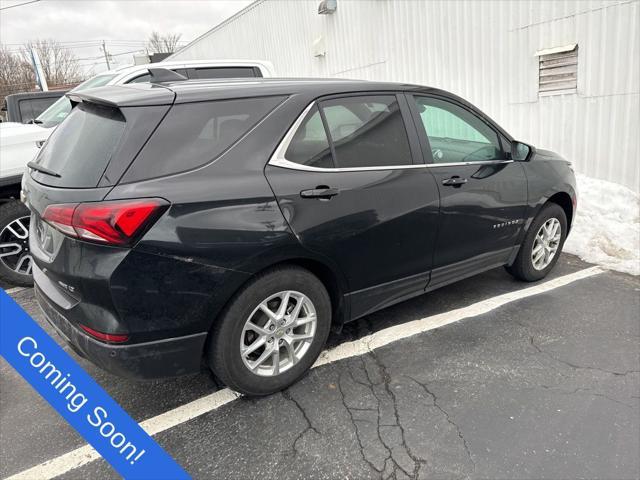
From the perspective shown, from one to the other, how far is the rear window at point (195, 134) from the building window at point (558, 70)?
A: 5.39 meters

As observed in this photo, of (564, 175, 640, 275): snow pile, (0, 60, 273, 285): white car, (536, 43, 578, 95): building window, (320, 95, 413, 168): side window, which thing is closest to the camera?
(320, 95, 413, 168): side window

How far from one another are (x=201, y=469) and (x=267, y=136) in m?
1.70

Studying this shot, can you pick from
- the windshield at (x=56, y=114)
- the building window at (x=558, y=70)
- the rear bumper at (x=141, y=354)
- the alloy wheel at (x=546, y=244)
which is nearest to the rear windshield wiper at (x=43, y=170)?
the rear bumper at (x=141, y=354)

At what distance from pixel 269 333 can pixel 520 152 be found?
103 inches

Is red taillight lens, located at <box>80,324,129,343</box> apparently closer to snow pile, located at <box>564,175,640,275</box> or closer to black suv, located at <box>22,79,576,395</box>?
black suv, located at <box>22,79,576,395</box>

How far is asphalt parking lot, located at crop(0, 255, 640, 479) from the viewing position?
7.76ft

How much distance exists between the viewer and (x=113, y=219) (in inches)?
84.5

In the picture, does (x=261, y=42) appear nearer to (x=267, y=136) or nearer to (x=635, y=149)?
(x=635, y=149)

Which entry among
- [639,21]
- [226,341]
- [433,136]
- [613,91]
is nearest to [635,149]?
[613,91]

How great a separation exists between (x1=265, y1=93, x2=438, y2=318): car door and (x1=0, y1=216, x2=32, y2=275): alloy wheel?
2.95 m

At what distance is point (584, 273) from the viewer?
4.69 meters

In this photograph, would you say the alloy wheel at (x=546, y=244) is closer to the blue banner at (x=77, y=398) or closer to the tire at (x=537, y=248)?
the tire at (x=537, y=248)

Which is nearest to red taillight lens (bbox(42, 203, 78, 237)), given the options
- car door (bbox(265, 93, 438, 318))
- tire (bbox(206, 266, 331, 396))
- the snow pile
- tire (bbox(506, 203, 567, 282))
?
tire (bbox(206, 266, 331, 396))

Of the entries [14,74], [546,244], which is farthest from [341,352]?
[14,74]
